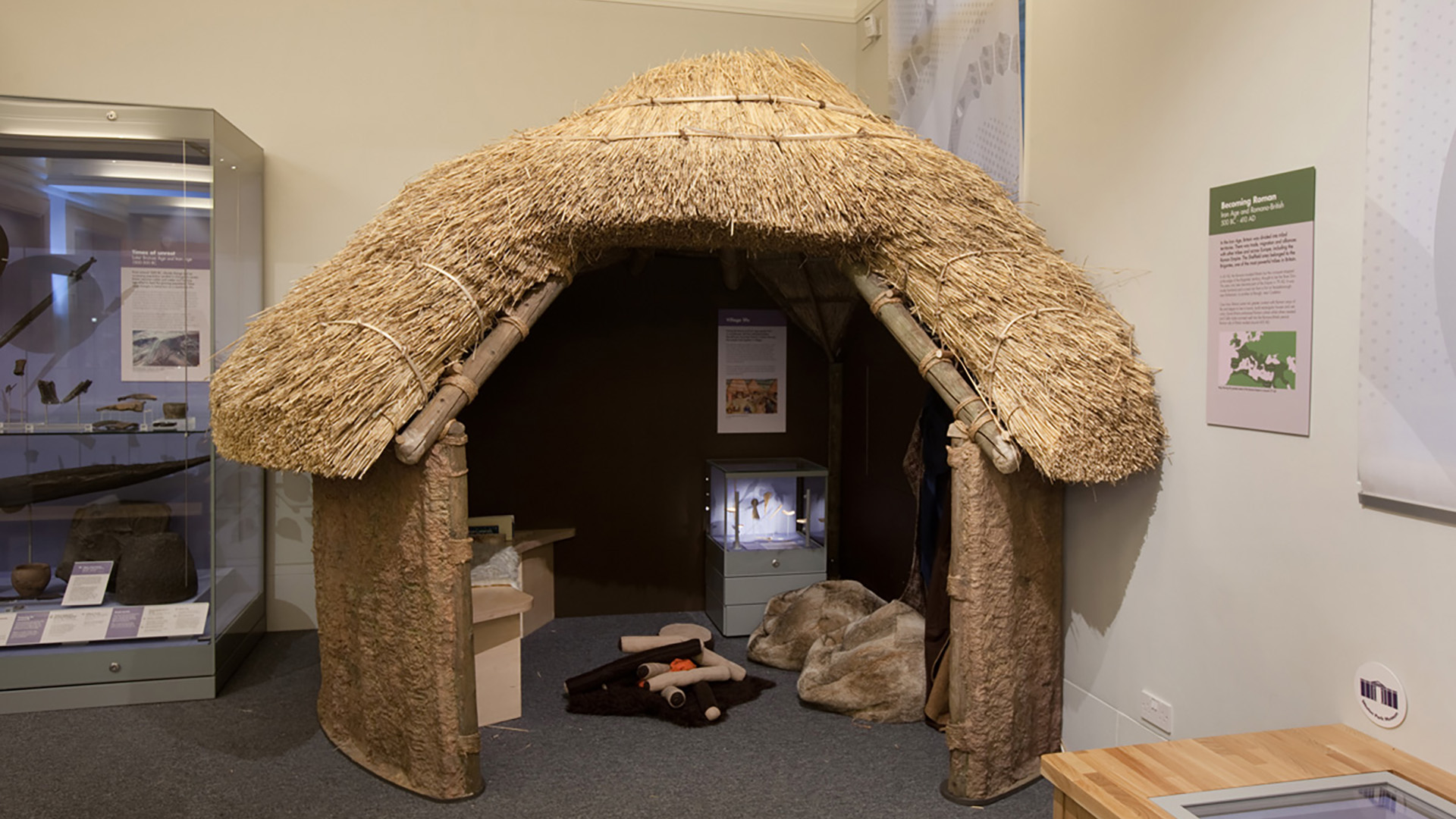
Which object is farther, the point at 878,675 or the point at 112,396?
the point at 112,396

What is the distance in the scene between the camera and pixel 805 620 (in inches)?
169

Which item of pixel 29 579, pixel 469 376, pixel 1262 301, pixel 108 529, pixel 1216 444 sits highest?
pixel 1262 301

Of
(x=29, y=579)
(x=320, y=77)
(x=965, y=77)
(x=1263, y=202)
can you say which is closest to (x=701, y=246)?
(x=965, y=77)

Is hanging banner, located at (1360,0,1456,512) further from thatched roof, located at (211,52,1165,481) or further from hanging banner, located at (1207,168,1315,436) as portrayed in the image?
thatched roof, located at (211,52,1165,481)

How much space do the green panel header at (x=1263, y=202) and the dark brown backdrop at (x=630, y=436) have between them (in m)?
2.23

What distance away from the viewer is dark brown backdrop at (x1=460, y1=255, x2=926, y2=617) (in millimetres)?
4938

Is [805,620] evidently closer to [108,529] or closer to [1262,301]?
[1262,301]

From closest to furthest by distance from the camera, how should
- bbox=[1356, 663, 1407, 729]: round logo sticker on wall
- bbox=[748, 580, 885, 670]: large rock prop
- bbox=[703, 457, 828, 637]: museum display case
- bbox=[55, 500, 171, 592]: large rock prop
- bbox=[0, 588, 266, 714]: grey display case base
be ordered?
1. bbox=[1356, 663, 1407, 729]: round logo sticker on wall
2. bbox=[0, 588, 266, 714]: grey display case base
3. bbox=[55, 500, 171, 592]: large rock prop
4. bbox=[748, 580, 885, 670]: large rock prop
5. bbox=[703, 457, 828, 637]: museum display case

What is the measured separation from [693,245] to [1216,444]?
184 centimetres

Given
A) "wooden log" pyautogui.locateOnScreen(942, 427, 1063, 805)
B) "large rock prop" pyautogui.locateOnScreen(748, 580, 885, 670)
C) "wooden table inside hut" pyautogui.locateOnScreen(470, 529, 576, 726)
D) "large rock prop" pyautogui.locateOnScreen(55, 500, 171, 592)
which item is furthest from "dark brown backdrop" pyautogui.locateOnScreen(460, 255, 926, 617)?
"wooden log" pyautogui.locateOnScreen(942, 427, 1063, 805)

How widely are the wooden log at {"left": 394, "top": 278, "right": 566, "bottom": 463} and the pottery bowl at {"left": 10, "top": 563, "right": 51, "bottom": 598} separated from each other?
7.21 ft

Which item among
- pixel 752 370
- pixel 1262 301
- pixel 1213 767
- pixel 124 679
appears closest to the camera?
pixel 1213 767

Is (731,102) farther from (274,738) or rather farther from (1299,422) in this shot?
(274,738)

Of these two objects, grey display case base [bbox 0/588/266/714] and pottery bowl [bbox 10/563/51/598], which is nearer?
grey display case base [bbox 0/588/266/714]
